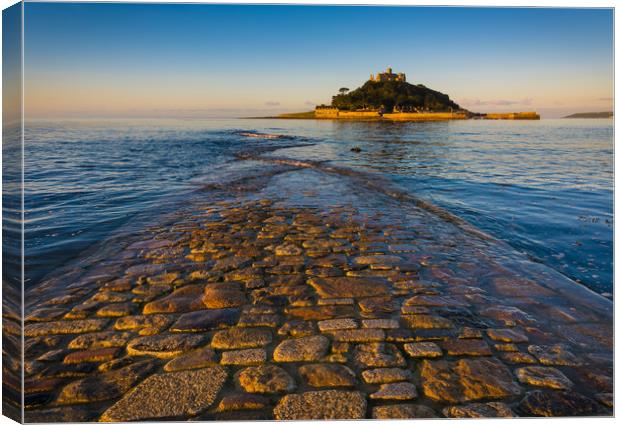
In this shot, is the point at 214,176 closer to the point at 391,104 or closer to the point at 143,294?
the point at 143,294

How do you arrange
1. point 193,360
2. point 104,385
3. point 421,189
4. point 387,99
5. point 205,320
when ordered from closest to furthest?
point 104,385, point 193,360, point 205,320, point 421,189, point 387,99

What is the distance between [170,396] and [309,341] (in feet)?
3.58

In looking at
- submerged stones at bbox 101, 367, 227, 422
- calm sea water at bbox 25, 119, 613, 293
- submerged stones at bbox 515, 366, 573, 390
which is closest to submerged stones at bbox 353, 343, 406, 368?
submerged stones at bbox 515, 366, 573, 390

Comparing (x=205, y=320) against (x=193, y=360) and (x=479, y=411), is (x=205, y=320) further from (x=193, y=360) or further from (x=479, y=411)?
(x=479, y=411)

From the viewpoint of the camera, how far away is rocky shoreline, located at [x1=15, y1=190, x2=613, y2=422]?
2.45m

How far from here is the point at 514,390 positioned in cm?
257

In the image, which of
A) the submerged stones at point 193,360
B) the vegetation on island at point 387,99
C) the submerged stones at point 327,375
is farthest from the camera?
the vegetation on island at point 387,99

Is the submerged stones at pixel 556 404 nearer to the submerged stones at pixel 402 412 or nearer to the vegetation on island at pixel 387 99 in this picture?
the submerged stones at pixel 402 412

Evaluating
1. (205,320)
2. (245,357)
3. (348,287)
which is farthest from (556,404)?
(205,320)

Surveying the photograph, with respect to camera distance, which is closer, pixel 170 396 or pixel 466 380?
pixel 170 396

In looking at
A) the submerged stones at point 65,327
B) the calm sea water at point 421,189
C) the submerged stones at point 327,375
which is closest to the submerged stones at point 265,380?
the submerged stones at point 327,375

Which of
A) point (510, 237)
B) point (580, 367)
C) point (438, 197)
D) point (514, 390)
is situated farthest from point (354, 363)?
point (438, 197)

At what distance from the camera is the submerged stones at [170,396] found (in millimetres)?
2350

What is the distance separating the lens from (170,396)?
247 centimetres
